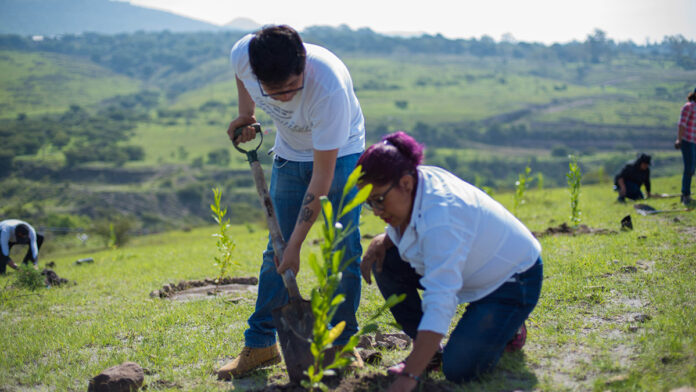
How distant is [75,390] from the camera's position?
13.1 feet

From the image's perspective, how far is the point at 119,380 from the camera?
367 cm

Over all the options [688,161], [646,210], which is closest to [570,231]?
[646,210]

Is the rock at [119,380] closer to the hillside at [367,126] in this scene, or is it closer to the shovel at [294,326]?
the shovel at [294,326]

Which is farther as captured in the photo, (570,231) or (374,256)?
(570,231)

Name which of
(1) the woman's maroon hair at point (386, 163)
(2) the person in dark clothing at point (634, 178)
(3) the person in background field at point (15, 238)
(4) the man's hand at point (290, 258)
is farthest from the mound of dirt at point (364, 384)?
(2) the person in dark clothing at point (634, 178)

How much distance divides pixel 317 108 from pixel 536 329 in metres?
2.44

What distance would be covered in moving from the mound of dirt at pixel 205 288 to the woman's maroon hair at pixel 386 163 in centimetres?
450

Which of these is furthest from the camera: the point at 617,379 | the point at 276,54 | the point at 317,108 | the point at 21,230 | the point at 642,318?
the point at 21,230

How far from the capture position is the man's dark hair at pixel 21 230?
10984mm

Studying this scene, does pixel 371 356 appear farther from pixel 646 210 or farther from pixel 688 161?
pixel 688 161

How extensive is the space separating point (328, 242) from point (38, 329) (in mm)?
4622

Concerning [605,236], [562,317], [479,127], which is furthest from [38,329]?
[479,127]

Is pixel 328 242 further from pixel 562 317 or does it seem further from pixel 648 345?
pixel 562 317

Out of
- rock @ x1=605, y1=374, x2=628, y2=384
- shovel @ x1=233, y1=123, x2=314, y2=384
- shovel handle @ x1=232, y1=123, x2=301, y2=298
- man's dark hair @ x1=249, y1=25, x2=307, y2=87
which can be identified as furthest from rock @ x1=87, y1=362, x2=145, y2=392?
rock @ x1=605, y1=374, x2=628, y2=384
